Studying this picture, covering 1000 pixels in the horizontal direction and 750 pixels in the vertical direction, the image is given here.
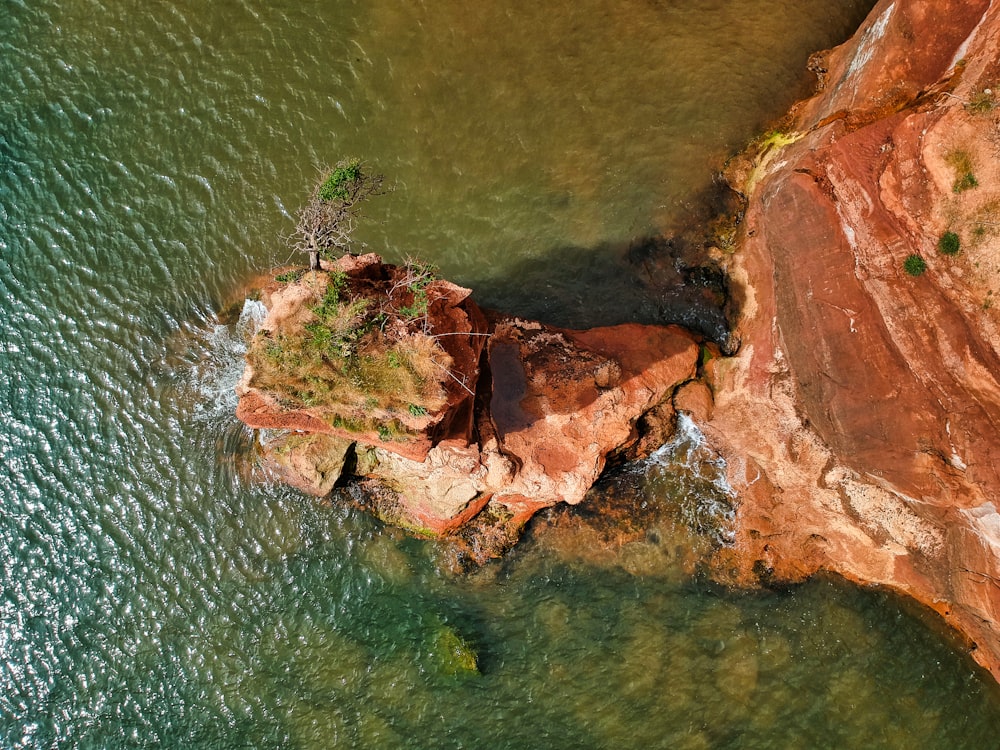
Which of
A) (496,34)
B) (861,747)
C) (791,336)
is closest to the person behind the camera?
(791,336)

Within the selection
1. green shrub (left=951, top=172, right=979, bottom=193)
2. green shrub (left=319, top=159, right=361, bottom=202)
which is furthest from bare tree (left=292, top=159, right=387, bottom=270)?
→ green shrub (left=951, top=172, right=979, bottom=193)

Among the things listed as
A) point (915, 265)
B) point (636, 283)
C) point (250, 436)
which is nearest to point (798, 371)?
point (915, 265)

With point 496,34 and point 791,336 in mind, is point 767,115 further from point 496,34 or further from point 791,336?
point 496,34

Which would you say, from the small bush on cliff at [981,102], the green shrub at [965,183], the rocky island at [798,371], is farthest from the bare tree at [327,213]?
the small bush on cliff at [981,102]

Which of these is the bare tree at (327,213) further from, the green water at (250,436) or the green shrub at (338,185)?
the green water at (250,436)

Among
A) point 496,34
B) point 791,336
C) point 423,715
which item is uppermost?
point 496,34

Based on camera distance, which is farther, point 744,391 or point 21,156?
point 21,156

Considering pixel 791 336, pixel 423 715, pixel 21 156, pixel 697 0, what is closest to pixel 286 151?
pixel 21 156

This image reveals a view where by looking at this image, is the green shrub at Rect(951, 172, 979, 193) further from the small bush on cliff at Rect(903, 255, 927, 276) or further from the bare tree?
the bare tree
